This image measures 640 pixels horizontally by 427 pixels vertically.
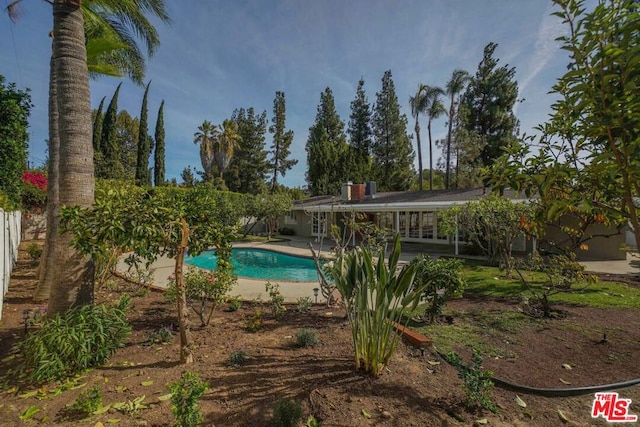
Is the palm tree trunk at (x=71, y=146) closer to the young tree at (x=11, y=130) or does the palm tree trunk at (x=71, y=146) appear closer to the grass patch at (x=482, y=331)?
the grass patch at (x=482, y=331)

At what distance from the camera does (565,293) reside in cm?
761

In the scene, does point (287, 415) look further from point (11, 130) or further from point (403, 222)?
point (403, 222)

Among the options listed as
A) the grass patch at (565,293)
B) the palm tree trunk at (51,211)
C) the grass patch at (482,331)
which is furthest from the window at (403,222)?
the palm tree trunk at (51,211)

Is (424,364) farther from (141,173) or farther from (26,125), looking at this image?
(141,173)

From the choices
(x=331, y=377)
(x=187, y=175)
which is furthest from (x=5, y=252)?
(x=187, y=175)

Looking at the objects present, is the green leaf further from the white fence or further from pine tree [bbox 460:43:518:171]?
pine tree [bbox 460:43:518:171]

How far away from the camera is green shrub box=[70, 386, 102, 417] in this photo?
2.83 meters

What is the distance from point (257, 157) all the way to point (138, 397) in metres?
41.9

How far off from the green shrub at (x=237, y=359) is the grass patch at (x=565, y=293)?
20.2 ft

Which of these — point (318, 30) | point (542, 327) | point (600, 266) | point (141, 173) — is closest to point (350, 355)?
point (542, 327)

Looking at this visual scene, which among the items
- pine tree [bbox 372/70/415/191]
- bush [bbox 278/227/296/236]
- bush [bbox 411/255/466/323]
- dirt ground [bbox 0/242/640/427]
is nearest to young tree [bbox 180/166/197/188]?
bush [bbox 278/227/296/236]

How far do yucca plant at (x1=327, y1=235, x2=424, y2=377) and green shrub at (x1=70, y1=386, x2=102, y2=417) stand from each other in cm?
269

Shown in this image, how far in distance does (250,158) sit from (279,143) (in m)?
4.83

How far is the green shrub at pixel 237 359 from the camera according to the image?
3.87m
